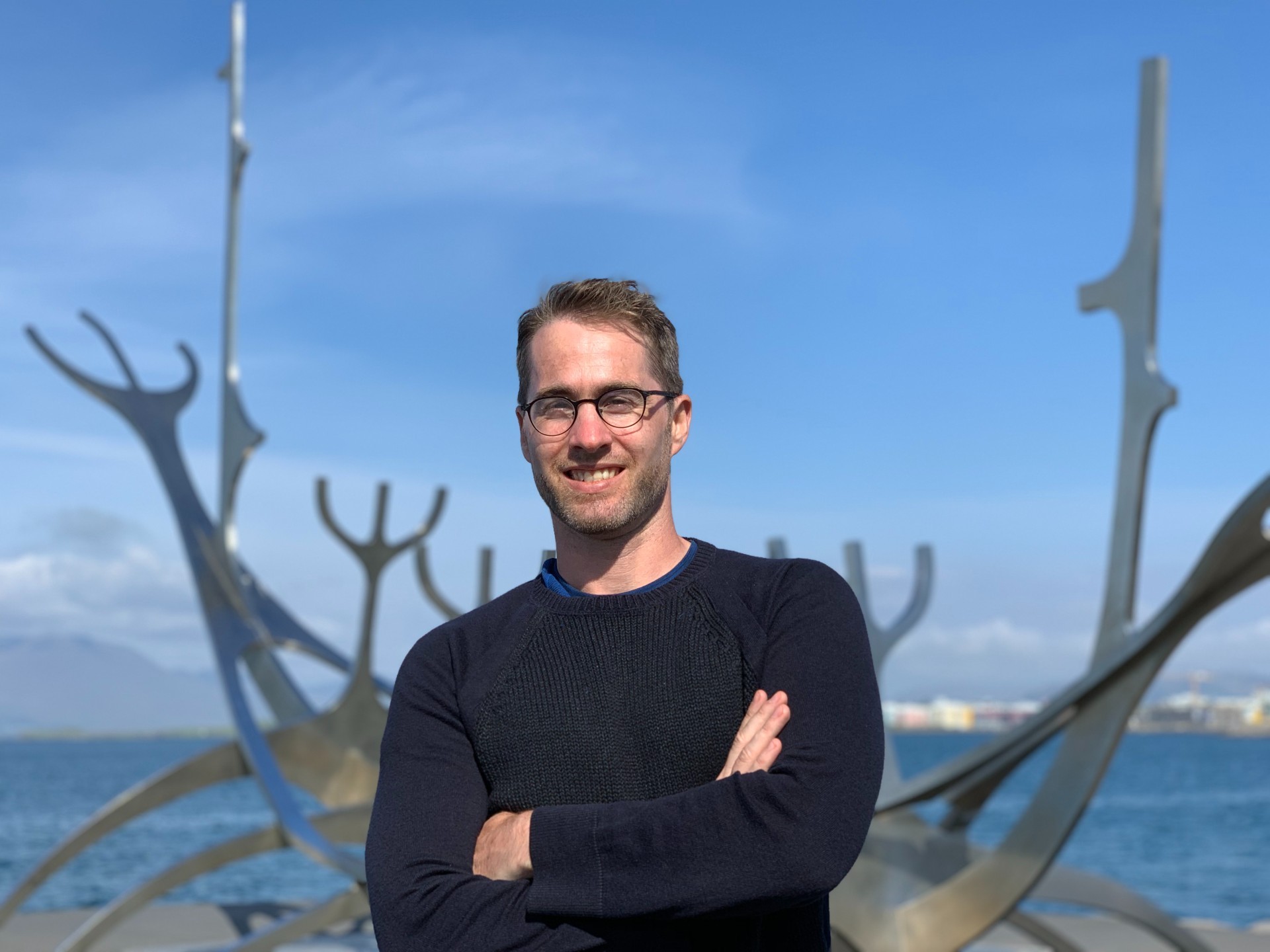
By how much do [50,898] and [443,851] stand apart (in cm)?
→ 2245

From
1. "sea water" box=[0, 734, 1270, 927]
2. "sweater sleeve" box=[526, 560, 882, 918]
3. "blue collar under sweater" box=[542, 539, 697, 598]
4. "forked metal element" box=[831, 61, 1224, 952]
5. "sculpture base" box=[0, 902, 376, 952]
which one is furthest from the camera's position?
"sea water" box=[0, 734, 1270, 927]

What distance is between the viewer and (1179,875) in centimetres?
2786

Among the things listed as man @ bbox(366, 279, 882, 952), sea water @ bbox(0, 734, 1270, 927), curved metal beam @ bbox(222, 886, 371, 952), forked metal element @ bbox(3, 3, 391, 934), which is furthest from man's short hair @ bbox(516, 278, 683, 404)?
sea water @ bbox(0, 734, 1270, 927)

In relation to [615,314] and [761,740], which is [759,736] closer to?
[761,740]

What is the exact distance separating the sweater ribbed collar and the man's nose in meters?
0.21

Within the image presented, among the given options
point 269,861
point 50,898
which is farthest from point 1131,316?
point 269,861

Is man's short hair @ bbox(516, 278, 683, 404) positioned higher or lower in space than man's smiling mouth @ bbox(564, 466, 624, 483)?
higher

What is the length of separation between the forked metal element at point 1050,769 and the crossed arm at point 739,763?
3.67 meters

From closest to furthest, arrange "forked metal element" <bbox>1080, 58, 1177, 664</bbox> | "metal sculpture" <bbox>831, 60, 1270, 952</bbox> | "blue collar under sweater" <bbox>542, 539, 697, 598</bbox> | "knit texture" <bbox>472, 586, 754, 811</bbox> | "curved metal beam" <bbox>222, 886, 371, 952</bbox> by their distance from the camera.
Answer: "knit texture" <bbox>472, 586, 754, 811</bbox> < "blue collar under sweater" <bbox>542, 539, 697, 598</bbox> < "metal sculpture" <bbox>831, 60, 1270, 952</bbox> < "forked metal element" <bbox>1080, 58, 1177, 664</bbox> < "curved metal beam" <bbox>222, 886, 371, 952</bbox>

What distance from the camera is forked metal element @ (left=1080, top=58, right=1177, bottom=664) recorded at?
18.3 feet

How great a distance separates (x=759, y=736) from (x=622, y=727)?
18 cm

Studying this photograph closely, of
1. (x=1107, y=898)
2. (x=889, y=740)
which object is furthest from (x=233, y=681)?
(x=1107, y=898)

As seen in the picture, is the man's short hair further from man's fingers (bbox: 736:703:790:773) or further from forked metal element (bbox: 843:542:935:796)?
forked metal element (bbox: 843:542:935:796)

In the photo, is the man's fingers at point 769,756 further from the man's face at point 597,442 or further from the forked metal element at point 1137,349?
the forked metal element at point 1137,349
